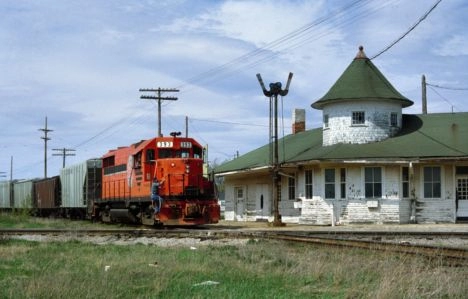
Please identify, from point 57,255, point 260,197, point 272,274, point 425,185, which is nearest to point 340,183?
point 425,185

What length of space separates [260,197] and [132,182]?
35.7ft

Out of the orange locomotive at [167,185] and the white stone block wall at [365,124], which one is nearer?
the orange locomotive at [167,185]

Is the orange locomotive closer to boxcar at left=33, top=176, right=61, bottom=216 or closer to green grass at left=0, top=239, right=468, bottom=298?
green grass at left=0, top=239, right=468, bottom=298

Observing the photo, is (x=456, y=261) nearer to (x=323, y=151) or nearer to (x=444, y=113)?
(x=323, y=151)

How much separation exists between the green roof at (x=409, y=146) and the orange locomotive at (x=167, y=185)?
6.75 meters

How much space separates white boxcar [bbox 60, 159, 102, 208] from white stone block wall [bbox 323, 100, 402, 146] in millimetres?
12087

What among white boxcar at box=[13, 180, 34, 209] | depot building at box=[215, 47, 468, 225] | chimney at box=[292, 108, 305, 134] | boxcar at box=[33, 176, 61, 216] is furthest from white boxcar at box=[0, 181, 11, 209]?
depot building at box=[215, 47, 468, 225]

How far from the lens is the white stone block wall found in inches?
1229

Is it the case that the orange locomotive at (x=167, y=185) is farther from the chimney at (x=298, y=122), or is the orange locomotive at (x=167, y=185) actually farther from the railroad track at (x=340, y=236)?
the chimney at (x=298, y=122)

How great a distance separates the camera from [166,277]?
30.9 feet

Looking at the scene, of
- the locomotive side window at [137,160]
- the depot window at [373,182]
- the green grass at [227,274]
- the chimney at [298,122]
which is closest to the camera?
the green grass at [227,274]

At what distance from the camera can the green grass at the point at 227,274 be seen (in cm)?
796

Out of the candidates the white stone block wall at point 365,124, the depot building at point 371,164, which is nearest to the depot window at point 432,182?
the depot building at point 371,164

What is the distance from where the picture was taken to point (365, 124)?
31.2 meters
